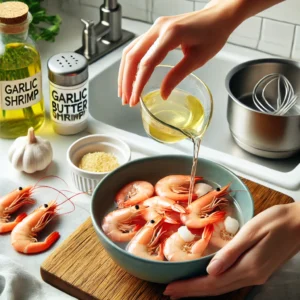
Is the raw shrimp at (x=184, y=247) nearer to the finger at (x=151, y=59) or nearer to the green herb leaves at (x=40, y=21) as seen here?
the finger at (x=151, y=59)

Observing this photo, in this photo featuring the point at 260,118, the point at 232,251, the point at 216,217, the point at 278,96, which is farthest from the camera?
the point at 278,96

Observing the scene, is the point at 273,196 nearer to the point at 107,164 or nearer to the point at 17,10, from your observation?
the point at 107,164

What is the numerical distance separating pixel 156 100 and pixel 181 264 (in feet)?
1.07

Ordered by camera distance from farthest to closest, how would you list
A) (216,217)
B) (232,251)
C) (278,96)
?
(278,96) < (216,217) < (232,251)

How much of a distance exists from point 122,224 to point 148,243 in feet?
0.21

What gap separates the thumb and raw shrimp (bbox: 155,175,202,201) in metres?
0.18

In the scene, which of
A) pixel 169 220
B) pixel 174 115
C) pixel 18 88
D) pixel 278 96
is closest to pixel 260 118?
pixel 278 96

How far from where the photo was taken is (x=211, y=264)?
2.89 feet

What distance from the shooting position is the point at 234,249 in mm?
883

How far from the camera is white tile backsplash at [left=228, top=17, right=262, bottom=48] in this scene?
62.7 inches

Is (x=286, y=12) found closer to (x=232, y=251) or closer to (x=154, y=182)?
(x=154, y=182)

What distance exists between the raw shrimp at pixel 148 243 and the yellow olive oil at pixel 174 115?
16 centimetres

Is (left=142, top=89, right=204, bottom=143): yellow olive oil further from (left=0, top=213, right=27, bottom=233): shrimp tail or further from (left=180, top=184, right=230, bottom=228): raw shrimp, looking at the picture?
(left=0, top=213, right=27, bottom=233): shrimp tail

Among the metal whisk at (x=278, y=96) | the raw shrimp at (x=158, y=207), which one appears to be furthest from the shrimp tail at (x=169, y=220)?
the metal whisk at (x=278, y=96)
